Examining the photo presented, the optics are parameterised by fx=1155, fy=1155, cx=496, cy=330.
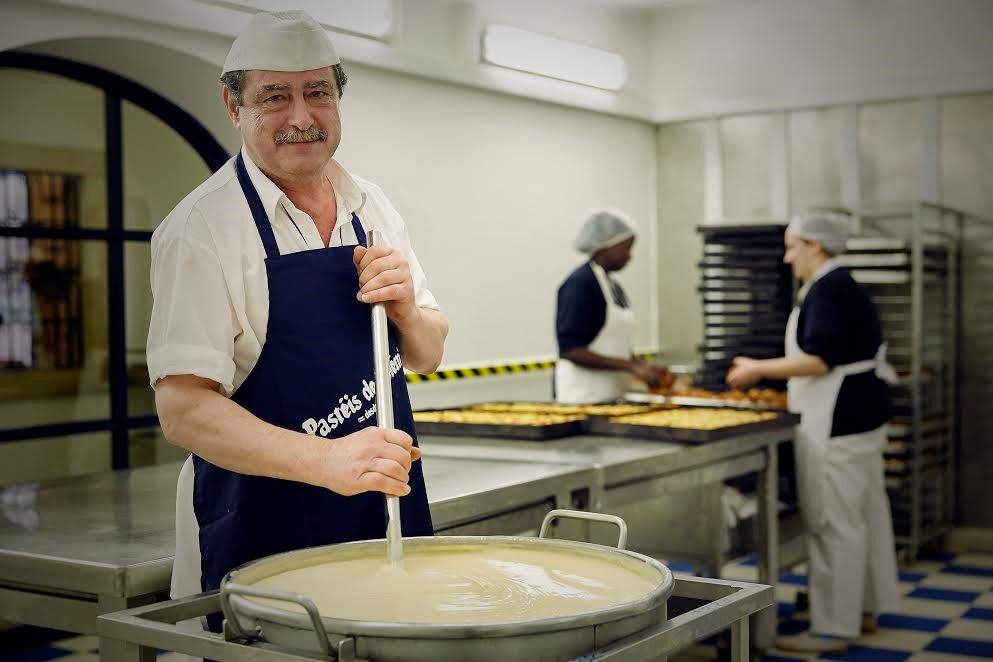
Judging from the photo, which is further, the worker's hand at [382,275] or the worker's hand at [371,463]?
the worker's hand at [382,275]

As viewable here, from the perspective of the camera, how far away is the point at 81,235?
5.04m

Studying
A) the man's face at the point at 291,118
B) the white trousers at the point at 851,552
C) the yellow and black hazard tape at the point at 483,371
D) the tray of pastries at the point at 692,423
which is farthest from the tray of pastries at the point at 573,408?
the man's face at the point at 291,118

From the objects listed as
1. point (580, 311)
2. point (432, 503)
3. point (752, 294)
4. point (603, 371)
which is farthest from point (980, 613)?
point (432, 503)

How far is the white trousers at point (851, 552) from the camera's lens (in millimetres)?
4781

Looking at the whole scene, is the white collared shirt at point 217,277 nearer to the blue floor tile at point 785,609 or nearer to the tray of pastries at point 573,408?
the tray of pastries at point 573,408

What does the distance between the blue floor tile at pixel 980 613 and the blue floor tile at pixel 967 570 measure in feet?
2.65

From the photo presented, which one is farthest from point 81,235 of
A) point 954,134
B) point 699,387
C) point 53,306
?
point 954,134

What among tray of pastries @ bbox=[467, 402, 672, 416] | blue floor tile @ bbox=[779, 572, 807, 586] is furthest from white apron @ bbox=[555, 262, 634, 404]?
blue floor tile @ bbox=[779, 572, 807, 586]

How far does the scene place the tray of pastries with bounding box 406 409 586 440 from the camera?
387 centimetres

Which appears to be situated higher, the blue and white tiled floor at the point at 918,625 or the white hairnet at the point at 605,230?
the white hairnet at the point at 605,230

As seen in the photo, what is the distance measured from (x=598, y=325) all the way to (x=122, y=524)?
343 centimetres

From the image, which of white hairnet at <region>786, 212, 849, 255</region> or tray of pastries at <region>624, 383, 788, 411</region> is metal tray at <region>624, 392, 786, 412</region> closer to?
tray of pastries at <region>624, 383, 788, 411</region>

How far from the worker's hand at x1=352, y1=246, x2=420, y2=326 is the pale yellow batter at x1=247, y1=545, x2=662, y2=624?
0.38m

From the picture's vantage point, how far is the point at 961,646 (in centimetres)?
462
